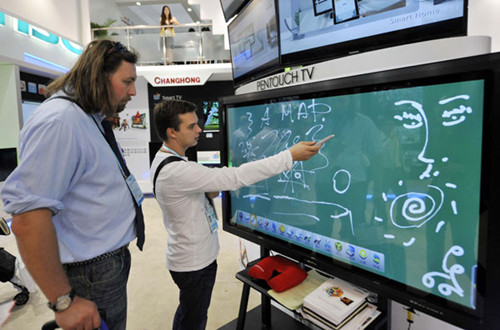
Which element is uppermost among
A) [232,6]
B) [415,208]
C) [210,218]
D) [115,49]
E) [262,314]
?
[232,6]

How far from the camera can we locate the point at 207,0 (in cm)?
709

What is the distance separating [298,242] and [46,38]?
21.3 ft

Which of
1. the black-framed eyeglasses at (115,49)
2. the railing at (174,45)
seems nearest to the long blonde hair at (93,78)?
the black-framed eyeglasses at (115,49)

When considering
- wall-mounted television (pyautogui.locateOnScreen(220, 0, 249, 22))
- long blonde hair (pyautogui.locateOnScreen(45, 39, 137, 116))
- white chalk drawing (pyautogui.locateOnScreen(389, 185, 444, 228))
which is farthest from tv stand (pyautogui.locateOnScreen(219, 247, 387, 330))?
wall-mounted television (pyautogui.locateOnScreen(220, 0, 249, 22))

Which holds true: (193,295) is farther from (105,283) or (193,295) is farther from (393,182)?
(393,182)

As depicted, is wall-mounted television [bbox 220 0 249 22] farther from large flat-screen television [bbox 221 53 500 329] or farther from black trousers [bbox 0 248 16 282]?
black trousers [bbox 0 248 16 282]

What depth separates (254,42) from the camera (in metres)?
2.02

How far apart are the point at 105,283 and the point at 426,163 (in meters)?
1.35

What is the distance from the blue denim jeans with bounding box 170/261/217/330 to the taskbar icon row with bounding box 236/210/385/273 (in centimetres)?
42

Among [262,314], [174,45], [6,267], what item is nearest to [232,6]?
[262,314]

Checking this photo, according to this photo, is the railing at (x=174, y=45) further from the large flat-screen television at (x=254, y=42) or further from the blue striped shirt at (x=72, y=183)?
the blue striped shirt at (x=72, y=183)

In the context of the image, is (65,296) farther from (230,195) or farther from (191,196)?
(230,195)

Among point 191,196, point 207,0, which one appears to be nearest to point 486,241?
point 191,196

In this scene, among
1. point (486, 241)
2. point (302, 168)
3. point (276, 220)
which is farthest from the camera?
point (276, 220)
